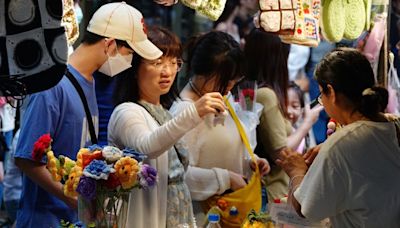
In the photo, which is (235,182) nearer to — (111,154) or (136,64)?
(136,64)

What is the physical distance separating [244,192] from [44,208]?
3.34ft

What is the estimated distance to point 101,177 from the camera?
9.44 feet

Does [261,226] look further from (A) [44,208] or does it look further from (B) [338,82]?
(A) [44,208]

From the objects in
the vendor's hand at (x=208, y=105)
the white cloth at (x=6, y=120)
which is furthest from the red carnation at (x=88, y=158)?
the white cloth at (x=6, y=120)

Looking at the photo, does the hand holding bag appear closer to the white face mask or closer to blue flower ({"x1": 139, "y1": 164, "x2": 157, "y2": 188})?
the white face mask

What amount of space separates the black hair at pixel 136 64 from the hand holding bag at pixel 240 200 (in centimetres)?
73

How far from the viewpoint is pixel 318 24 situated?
13.3 feet

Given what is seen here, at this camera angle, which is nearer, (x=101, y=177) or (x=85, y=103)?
(x=101, y=177)

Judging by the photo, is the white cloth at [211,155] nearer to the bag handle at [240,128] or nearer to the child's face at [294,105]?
the bag handle at [240,128]

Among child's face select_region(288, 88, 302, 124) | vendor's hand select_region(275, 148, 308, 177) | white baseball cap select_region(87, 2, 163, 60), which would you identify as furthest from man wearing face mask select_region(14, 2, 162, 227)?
child's face select_region(288, 88, 302, 124)

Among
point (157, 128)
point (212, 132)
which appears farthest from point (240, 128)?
point (157, 128)

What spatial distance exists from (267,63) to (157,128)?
175 cm

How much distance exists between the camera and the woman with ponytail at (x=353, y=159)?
2975 millimetres

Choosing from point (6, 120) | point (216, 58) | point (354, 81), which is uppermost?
point (354, 81)
